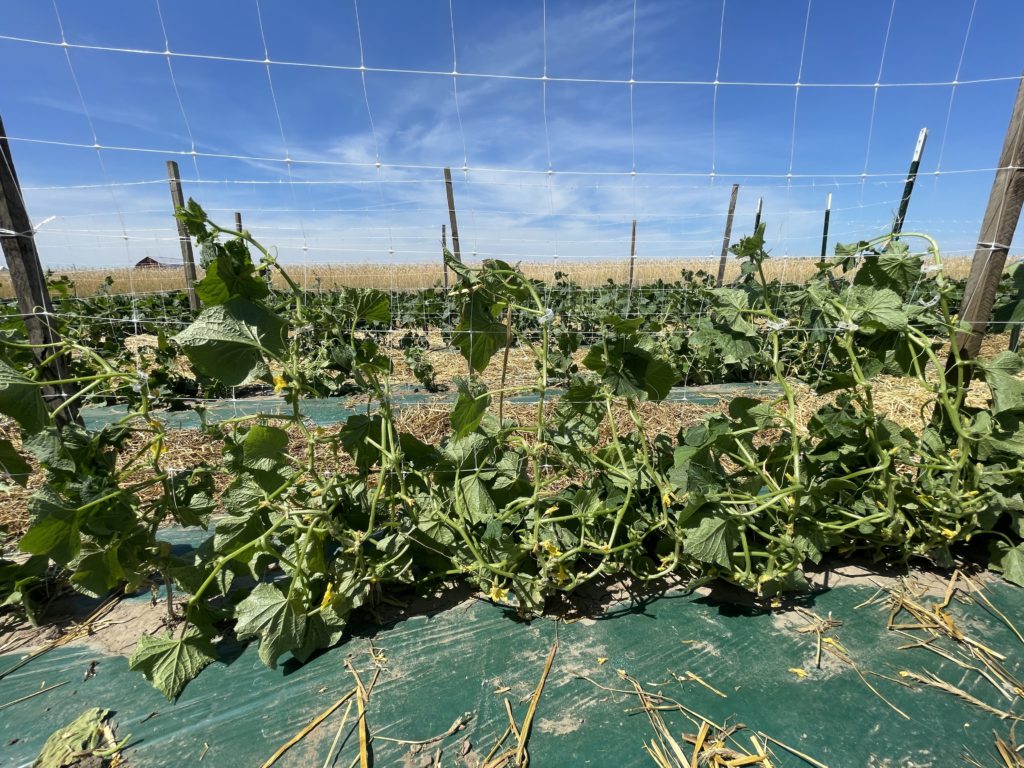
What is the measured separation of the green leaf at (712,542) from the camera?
1736 millimetres

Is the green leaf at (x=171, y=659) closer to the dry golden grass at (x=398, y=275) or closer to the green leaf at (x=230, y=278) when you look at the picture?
the green leaf at (x=230, y=278)

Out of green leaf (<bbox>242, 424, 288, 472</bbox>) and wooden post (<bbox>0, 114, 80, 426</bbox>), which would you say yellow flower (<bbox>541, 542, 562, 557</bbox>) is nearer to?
green leaf (<bbox>242, 424, 288, 472</bbox>)

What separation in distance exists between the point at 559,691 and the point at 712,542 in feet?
2.24

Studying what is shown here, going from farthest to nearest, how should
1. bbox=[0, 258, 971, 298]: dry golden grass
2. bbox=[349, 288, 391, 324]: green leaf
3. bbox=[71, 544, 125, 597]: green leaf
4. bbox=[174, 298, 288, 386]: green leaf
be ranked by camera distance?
bbox=[0, 258, 971, 298]: dry golden grass → bbox=[349, 288, 391, 324]: green leaf → bbox=[71, 544, 125, 597]: green leaf → bbox=[174, 298, 288, 386]: green leaf

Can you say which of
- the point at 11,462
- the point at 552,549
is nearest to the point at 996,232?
the point at 552,549

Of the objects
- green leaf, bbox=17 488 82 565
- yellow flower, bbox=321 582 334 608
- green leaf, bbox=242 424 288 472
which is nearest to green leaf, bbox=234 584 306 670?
yellow flower, bbox=321 582 334 608

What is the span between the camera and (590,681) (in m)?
1.61

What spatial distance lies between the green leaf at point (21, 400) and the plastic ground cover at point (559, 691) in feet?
2.76

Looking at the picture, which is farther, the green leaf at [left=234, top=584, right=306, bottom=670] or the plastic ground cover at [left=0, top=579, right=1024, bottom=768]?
the green leaf at [left=234, top=584, right=306, bottom=670]

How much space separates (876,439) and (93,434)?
2755 mm

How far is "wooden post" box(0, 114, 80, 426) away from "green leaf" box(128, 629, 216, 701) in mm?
1010

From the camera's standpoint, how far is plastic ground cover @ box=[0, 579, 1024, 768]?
141 centimetres

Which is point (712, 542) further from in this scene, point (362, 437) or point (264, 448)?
point (264, 448)

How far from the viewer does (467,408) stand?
1639 millimetres
